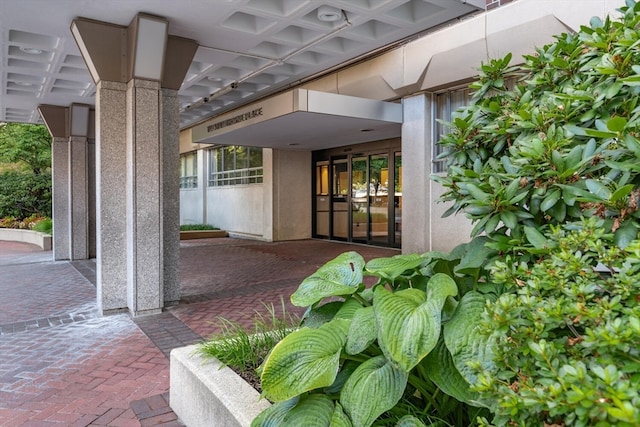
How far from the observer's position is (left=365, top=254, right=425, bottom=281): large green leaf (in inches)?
84.5

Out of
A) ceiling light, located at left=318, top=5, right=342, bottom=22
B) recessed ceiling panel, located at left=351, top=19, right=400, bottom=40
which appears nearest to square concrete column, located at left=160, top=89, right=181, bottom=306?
ceiling light, located at left=318, top=5, right=342, bottom=22

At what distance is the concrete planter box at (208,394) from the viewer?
223 cm

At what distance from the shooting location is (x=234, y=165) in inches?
634

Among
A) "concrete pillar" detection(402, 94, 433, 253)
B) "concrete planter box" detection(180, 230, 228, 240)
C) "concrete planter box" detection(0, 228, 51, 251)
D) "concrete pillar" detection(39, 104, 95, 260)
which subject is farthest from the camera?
"concrete planter box" detection(180, 230, 228, 240)

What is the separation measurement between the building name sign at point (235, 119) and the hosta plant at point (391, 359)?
6.70 meters

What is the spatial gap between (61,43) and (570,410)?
7.50 meters

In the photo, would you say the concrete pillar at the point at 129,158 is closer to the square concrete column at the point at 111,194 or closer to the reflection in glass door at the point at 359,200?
the square concrete column at the point at 111,194

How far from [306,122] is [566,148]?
7.20m

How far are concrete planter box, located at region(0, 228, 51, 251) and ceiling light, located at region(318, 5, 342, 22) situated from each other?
11202 mm

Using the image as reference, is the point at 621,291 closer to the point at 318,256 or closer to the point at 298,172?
the point at 318,256

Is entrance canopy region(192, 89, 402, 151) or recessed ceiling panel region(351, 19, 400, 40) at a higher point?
recessed ceiling panel region(351, 19, 400, 40)

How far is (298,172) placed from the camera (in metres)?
13.8

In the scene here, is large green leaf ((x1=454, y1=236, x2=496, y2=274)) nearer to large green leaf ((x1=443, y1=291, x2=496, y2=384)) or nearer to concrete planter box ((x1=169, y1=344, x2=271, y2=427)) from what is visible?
large green leaf ((x1=443, y1=291, x2=496, y2=384))

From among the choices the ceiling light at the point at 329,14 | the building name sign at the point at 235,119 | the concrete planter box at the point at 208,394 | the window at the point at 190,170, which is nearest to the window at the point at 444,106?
the ceiling light at the point at 329,14
